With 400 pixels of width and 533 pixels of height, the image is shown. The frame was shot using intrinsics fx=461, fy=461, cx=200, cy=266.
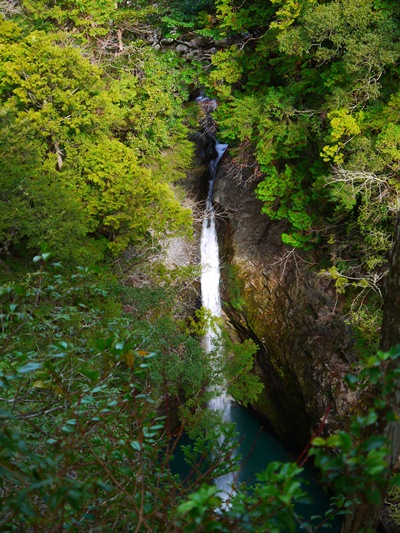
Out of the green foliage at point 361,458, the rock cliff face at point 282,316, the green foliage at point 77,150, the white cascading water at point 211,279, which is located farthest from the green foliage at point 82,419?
the white cascading water at point 211,279

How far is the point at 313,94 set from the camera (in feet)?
32.9

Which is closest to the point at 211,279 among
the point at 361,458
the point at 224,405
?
the point at 224,405

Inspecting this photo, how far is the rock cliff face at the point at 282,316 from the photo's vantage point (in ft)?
33.2

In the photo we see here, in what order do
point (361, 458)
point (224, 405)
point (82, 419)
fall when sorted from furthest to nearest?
point (224, 405)
point (82, 419)
point (361, 458)

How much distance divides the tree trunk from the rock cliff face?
7.24 m

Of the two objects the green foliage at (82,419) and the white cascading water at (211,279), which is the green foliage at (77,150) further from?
the white cascading water at (211,279)

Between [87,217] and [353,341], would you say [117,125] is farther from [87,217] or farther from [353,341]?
[353,341]

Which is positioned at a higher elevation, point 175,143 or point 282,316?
point 175,143

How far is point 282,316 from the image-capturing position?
11.4 meters

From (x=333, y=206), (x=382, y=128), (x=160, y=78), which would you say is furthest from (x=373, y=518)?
(x=160, y=78)

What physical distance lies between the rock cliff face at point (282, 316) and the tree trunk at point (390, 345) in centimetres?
724

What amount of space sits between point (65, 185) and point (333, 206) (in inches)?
229

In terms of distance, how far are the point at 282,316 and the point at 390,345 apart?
8.78 m

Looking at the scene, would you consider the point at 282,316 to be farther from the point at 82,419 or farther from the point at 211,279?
the point at 82,419
